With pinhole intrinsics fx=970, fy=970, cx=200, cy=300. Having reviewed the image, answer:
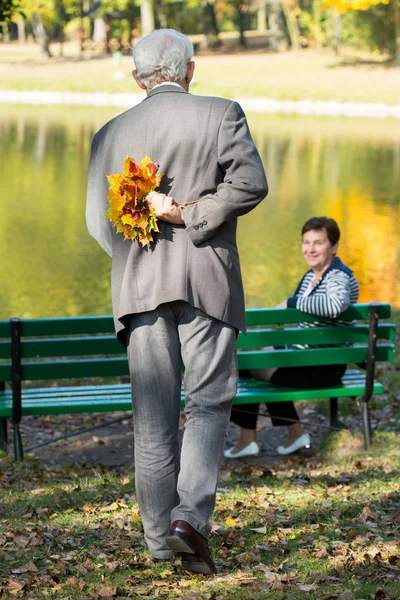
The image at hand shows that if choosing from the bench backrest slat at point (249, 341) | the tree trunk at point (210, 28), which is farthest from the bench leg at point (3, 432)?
the tree trunk at point (210, 28)

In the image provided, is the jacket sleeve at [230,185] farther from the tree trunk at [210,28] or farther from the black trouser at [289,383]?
the tree trunk at [210,28]

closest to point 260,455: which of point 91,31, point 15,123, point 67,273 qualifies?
point 67,273

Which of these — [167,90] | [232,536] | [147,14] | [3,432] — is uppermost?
[147,14]

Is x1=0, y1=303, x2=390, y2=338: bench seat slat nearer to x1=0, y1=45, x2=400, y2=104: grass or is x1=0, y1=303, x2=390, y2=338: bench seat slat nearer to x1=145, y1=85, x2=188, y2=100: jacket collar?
x1=145, y1=85, x2=188, y2=100: jacket collar

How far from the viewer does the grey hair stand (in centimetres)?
368

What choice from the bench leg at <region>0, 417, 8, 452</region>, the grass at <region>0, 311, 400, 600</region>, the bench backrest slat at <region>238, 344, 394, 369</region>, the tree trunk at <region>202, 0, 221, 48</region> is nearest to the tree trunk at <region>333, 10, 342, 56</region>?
the tree trunk at <region>202, 0, 221, 48</region>

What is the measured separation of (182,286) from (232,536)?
1.17m

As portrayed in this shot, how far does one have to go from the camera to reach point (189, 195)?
12.1 feet

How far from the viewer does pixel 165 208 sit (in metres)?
3.62

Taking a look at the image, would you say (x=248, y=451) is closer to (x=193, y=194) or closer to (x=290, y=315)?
(x=290, y=315)

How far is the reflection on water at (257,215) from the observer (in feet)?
37.0

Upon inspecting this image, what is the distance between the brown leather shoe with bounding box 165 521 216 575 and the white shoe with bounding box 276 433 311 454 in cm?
247

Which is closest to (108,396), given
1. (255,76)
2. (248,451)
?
(248,451)

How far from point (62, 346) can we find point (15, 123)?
93.1 ft
